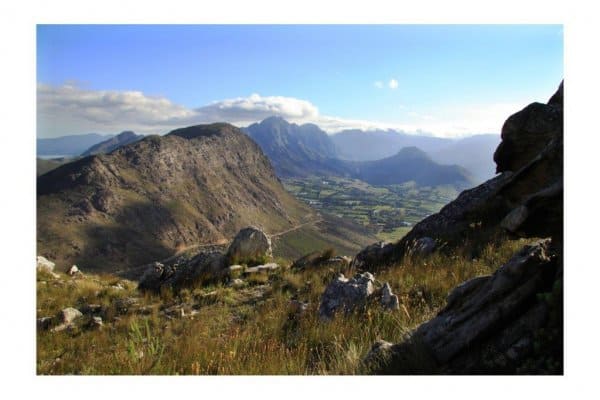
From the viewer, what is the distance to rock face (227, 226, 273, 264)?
55.6ft

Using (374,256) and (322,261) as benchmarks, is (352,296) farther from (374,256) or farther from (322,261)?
(322,261)

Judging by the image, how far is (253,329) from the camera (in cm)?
795

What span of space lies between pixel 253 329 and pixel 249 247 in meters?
9.72

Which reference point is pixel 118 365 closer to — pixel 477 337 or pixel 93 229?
pixel 477 337

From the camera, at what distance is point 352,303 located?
7.96 m

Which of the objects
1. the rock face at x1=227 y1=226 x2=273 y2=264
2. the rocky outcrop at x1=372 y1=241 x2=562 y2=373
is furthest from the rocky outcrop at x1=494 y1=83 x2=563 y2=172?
the rock face at x1=227 y1=226 x2=273 y2=264

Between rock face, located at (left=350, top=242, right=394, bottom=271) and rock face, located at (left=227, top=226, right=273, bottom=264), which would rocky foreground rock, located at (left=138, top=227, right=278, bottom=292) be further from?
rock face, located at (left=350, top=242, right=394, bottom=271)

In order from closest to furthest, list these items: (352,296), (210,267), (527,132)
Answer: (352,296) < (527,132) < (210,267)

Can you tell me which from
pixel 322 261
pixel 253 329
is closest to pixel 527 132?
pixel 253 329

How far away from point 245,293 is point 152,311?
2734 mm

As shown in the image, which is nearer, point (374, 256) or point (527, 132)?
point (527, 132)

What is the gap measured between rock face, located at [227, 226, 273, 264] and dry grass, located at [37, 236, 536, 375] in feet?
8.70

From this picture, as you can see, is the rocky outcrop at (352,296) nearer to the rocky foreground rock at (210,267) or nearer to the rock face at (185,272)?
the rocky foreground rock at (210,267)

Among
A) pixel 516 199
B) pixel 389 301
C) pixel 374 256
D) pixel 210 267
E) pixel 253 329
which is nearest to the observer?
pixel 516 199
